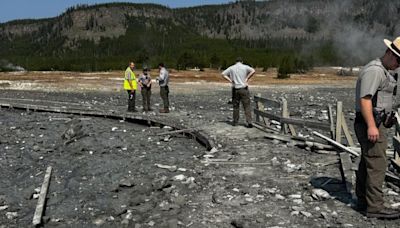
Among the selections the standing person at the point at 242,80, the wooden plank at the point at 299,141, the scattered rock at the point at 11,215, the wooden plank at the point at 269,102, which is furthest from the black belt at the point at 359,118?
the standing person at the point at 242,80

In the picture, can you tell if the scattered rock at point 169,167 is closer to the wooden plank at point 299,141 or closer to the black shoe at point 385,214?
the wooden plank at point 299,141

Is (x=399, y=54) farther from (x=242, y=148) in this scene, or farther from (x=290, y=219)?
(x=242, y=148)

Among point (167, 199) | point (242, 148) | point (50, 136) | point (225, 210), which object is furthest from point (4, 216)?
point (50, 136)

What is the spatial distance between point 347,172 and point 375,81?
8.05ft

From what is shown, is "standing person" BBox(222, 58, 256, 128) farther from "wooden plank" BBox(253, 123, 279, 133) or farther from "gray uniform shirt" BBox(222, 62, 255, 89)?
"wooden plank" BBox(253, 123, 279, 133)

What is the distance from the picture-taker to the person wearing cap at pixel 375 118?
19.9 ft

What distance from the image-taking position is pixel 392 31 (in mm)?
29156

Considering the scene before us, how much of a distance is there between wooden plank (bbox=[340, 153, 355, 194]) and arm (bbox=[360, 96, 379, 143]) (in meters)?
1.52

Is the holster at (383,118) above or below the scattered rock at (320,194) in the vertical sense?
above

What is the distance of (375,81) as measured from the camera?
6039 millimetres

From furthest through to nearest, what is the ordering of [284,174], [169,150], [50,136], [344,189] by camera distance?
[50,136]
[169,150]
[284,174]
[344,189]

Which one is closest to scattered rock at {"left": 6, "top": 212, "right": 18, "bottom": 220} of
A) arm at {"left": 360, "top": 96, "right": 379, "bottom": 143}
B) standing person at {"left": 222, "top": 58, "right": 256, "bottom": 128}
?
arm at {"left": 360, "top": 96, "right": 379, "bottom": 143}

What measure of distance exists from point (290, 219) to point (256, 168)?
2803mm

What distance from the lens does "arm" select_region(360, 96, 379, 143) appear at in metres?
6.09
